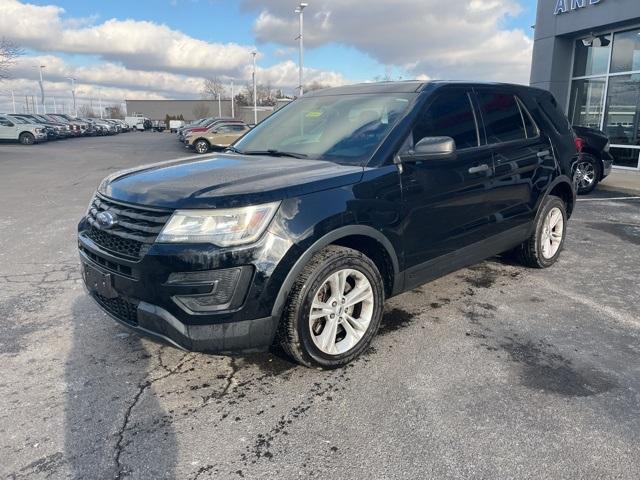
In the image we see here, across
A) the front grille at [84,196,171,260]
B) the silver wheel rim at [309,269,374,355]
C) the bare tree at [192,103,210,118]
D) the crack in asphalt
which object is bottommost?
the crack in asphalt

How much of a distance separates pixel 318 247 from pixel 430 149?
3.63 feet

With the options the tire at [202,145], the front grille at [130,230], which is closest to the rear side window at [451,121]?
the front grille at [130,230]

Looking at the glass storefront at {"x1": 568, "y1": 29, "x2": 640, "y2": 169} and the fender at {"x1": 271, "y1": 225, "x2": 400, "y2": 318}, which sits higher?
the glass storefront at {"x1": 568, "y1": 29, "x2": 640, "y2": 169}

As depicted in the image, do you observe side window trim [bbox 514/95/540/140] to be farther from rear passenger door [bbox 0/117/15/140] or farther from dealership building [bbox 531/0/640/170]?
rear passenger door [bbox 0/117/15/140]

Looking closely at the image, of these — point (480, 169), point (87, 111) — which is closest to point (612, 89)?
point (480, 169)

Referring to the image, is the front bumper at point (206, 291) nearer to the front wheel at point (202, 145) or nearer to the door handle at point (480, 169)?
the door handle at point (480, 169)

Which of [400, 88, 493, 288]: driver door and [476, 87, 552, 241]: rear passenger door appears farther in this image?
[476, 87, 552, 241]: rear passenger door

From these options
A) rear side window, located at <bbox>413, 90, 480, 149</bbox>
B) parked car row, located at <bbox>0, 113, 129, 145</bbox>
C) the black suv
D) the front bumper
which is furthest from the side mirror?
parked car row, located at <bbox>0, 113, 129, 145</bbox>

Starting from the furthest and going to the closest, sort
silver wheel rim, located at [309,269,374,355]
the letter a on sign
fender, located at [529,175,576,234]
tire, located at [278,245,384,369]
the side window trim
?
the letter a on sign → fender, located at [529,175,576,234] → the side window trim → silver wheel rim, located at [309,269,374,355] → tire, located at [278,245,384,369]

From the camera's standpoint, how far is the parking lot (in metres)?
2.44

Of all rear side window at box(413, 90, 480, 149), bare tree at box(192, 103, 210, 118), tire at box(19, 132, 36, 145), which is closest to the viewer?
rear side window at box(413, 90, 480, 149)

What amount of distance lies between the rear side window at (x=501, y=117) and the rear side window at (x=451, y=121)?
214mm

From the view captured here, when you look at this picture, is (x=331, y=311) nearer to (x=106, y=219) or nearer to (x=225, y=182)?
(x=225, y=182)

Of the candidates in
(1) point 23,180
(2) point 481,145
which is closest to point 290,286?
(2) point 481,145
